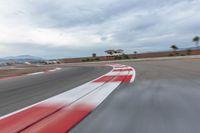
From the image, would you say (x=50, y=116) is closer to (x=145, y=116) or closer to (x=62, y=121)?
(x=62, y=121)

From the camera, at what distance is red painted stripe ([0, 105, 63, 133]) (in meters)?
3.16

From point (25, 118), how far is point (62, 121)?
76 centimetres

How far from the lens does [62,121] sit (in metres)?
3.35

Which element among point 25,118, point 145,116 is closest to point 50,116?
point 25,118

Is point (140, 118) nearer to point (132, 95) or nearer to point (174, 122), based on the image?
point (174, 122)

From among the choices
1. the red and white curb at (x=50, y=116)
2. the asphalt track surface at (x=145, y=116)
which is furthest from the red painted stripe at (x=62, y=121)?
the asphalt track surface at (x=145, y=116)

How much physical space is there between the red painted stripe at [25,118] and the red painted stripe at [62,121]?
0.58 feet

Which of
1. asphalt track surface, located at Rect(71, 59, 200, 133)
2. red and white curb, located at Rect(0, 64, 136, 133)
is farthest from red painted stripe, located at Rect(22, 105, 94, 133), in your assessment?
asphalt track surface, located at Rect(71, 59, 200, 133)

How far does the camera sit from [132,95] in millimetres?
5242

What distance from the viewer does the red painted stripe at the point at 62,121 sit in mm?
2984

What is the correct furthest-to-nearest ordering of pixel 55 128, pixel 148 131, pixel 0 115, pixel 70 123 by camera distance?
1. pixel 0 115
2. pixel 70 123
3. pixel 55 128
4. pixel 148 131

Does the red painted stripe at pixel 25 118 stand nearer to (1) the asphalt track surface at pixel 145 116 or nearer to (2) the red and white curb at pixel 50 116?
(2) the red and white curb at pixel 50 116

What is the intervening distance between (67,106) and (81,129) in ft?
4.98

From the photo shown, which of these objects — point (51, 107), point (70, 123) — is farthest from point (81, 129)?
point (51, 107)
